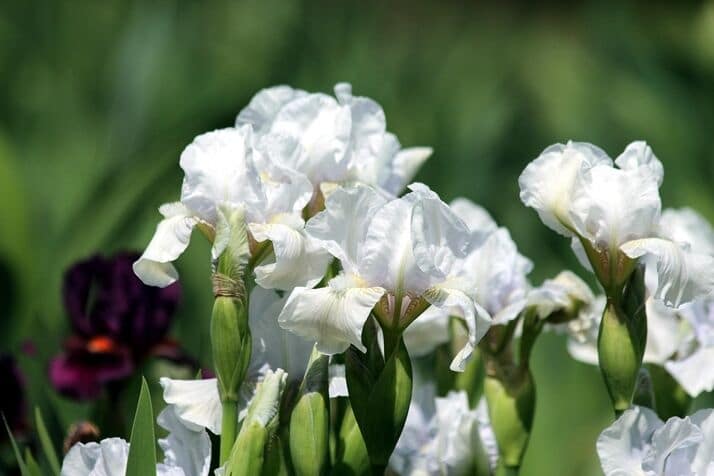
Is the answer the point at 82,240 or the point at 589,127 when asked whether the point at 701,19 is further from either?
the point at 82,240

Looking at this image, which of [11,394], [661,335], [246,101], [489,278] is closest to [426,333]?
[489,278]

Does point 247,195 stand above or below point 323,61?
above

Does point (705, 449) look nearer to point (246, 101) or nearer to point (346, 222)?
point (346, 222)

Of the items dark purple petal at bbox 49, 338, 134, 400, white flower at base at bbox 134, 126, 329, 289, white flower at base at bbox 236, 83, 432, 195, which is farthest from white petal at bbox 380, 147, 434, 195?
dark purple petal at bbox 49, 338, 134, 400

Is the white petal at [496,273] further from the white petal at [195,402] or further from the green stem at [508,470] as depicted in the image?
the white petal at [195,402]

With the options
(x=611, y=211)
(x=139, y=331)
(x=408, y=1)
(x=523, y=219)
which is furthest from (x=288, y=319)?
(x=408, y=1)

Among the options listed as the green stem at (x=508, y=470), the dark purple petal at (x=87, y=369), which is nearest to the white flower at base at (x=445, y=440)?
the green stem at (x=508, y=470)
